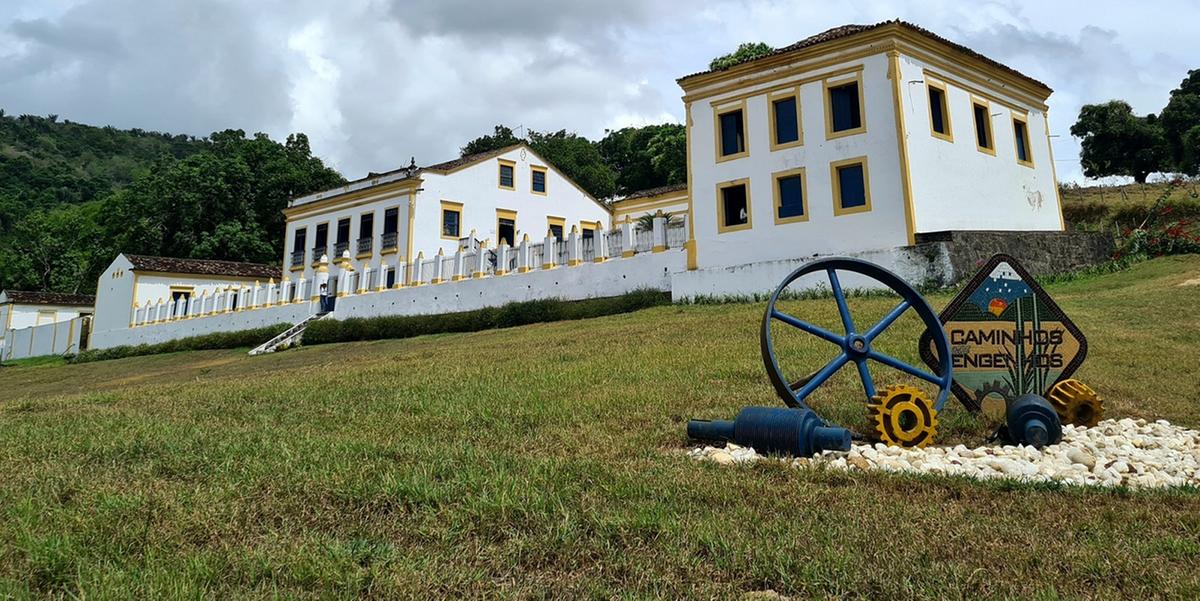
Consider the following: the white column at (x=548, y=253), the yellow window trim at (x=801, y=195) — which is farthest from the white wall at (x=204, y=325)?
the yellow window trim at (x=801, y=195)

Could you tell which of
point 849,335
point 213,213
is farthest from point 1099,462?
point 213,213

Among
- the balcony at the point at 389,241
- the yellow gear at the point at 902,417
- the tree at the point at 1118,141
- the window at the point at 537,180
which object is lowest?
the yellow gear at the point at 902,417

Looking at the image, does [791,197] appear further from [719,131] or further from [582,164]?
[582,164]

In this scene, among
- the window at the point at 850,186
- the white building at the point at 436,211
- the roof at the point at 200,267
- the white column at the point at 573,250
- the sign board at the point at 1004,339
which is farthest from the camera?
the roof at the point at 200,267

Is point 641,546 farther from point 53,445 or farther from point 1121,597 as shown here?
point 53,445

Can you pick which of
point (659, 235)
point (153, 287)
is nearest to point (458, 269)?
point (659, 235)

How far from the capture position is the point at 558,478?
4219 mm

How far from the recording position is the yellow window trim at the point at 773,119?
20969 millimetres

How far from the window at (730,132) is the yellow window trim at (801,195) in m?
1.55

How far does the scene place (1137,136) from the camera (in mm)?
41000

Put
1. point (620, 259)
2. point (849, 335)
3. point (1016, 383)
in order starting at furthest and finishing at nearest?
point (620, 259)
point (1016, 383)
point (849, 335)

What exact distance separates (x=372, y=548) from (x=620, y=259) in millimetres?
18791

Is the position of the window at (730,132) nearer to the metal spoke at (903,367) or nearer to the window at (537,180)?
the metal spoke at (903,367)

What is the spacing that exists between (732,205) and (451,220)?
1768 cm
